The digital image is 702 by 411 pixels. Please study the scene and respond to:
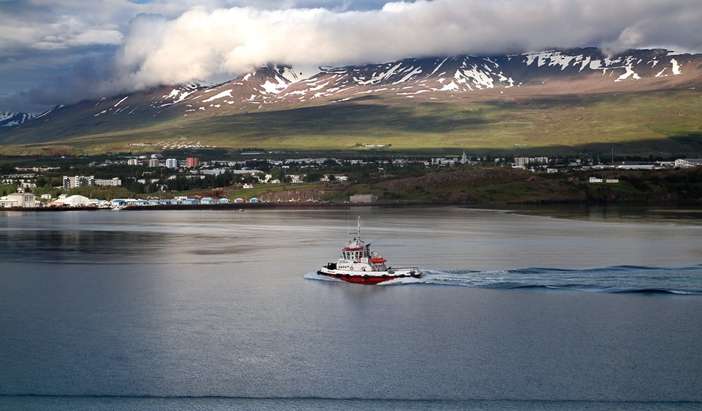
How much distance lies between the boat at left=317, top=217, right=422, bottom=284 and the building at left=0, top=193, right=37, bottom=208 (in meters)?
62.6

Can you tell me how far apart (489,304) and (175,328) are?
9.37 m

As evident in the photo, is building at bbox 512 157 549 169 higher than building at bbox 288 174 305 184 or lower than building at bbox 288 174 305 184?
higher

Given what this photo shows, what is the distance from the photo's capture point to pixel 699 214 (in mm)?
67438

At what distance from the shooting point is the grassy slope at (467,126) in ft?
497

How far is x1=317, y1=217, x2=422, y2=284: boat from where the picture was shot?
105ft

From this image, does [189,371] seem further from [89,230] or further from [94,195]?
[94,195]

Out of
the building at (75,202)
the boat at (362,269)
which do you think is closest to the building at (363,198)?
the building at (75,202)

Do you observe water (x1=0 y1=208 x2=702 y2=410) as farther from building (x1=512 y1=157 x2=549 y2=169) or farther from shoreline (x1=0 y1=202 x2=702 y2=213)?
building (x1=512 y1=157 x2=549 y2=169)

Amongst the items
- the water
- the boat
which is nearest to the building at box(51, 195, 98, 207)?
the water

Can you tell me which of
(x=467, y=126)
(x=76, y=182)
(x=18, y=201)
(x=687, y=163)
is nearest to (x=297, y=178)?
(x=76, y=182)

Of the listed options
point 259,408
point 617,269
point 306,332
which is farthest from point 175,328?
point 617,269

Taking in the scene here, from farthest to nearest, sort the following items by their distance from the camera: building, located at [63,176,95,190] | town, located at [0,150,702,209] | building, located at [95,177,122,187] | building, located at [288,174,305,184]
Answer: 1. building, located at [95,177,122,187]
2. building, located at [63,176,95,190]
3. building, located at [288,174,305,184]
4. town, located at [0,150,702,209]

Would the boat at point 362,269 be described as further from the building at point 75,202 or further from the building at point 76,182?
the building at point 76,182

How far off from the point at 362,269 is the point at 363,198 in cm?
5646
